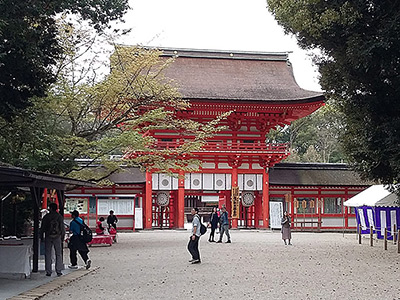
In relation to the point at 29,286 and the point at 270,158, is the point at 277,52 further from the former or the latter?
the point at 29,286

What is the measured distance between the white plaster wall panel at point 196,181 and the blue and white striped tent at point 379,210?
882 centimetres

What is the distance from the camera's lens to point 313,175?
31875 millimetres

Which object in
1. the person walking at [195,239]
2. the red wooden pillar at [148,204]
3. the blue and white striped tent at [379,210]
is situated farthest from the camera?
the red wooden pillar at [148,204]

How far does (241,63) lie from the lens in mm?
34500

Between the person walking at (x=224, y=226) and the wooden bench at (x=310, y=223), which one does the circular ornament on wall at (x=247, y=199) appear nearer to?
the wooden bench at (x=310, y=223)

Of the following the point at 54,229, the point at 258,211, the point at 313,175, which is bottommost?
the point at 54,229

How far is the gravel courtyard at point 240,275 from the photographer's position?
9.20 metres

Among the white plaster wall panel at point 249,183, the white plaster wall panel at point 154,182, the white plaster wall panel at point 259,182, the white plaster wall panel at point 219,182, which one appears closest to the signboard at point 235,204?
the white plaster wall panel at point 219,182

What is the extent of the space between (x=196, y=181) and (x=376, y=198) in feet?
36.8

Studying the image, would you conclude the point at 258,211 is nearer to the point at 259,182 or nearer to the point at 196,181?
the point at 259,182

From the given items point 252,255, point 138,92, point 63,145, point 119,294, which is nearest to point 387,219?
point 252,255

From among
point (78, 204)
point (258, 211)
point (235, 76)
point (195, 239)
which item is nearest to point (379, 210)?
point (258, 211)

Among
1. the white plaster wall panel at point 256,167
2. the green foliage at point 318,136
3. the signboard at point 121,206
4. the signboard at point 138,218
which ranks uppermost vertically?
the green foliage at point 318,136

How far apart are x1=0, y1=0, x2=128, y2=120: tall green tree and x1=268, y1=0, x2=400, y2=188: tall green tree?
17.9 feet
